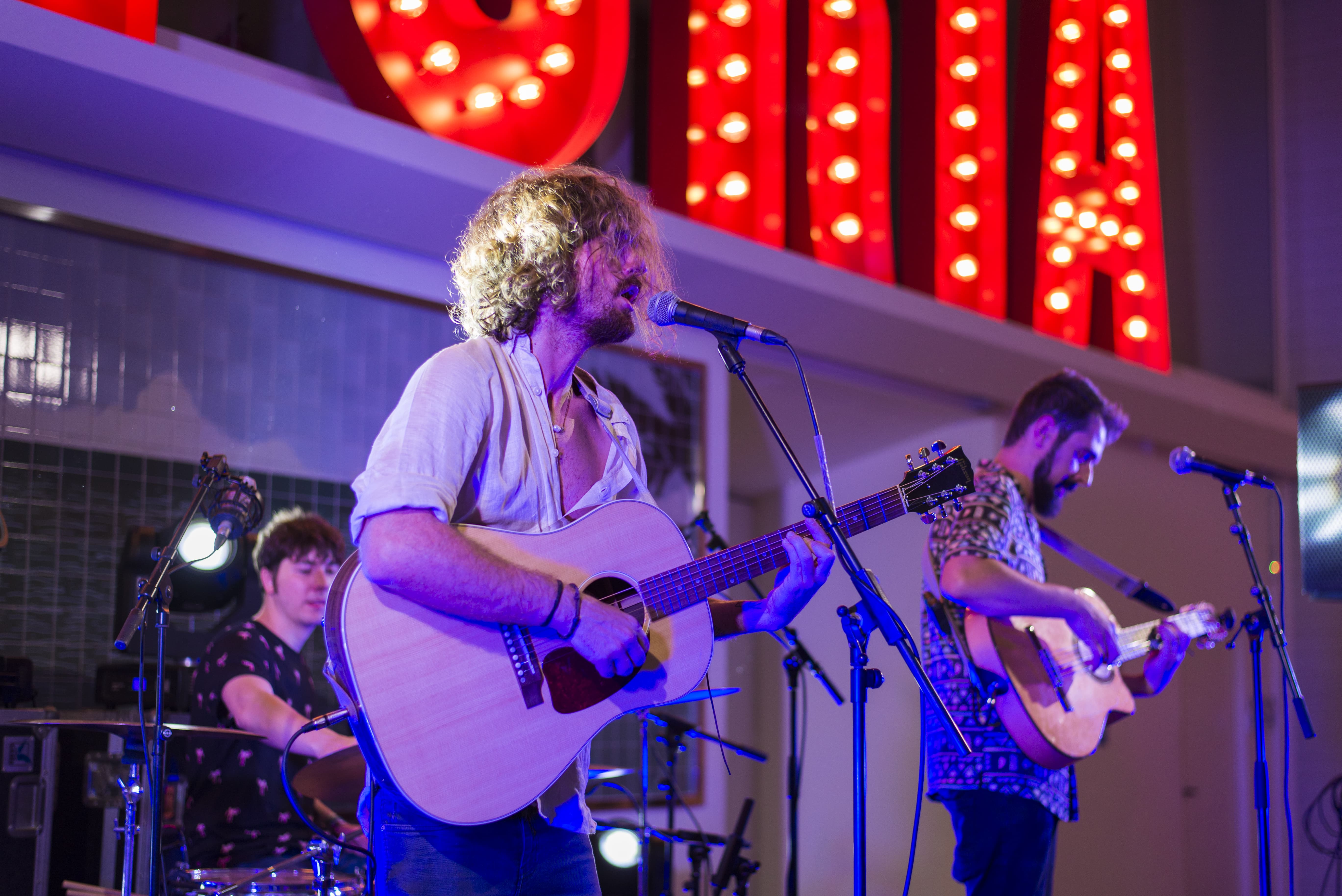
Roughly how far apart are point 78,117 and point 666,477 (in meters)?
2.65

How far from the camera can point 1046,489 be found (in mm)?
3662

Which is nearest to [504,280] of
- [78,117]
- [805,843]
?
[78,117]

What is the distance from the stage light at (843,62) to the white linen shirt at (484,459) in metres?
4.49

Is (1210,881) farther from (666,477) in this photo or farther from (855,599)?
(666,477)

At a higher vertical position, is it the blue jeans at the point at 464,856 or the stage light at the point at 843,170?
the stage light at the point at 843,170

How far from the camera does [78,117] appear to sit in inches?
132

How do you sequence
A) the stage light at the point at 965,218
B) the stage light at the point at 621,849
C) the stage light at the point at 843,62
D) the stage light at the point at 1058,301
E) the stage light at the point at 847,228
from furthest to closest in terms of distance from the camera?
the stage light at the point at 1058,301 → the stage light at the point at 965,218 → the stage light at the point at 843,62 → the stage light at the point at 847,228 → the stage light at the point at 621,849

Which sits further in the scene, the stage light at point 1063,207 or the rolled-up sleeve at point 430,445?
the stage light at point 1063,207

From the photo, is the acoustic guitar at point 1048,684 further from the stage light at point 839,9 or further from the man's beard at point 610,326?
the stage light at point 839,9

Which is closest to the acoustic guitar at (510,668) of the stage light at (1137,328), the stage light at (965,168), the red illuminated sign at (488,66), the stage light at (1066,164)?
the red illuminated sign at (488,66)

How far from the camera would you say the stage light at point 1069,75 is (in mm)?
7379

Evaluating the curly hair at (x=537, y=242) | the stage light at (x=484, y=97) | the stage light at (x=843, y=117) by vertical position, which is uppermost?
the stage light at (x=843, y=117)

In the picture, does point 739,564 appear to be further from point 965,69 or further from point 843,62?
point 965,69

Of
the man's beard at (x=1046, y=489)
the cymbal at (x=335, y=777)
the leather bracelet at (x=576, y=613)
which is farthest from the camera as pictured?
the man's beard at (x=1046, y=489)
